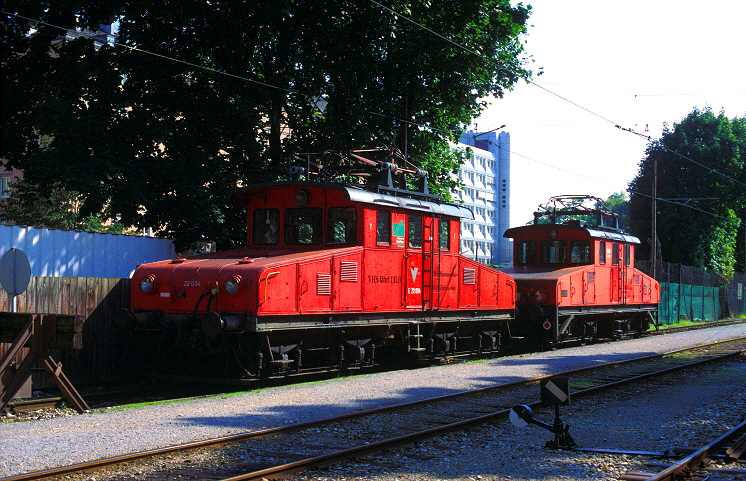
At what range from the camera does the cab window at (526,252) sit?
80.1 feet

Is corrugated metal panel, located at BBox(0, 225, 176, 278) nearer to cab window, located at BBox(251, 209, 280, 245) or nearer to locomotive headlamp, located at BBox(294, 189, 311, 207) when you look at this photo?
cab window, located at BBox(251, 209, 280, 245)

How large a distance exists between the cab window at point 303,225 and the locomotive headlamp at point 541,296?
8793 millimetres

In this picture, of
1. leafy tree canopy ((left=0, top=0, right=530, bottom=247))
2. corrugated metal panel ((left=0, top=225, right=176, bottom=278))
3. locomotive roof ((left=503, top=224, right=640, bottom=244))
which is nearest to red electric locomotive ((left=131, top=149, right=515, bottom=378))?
leafy tree canopy ((left=0, top=0, right=530, bottom=247))

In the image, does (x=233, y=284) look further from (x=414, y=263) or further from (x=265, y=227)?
(x=414, y=263)

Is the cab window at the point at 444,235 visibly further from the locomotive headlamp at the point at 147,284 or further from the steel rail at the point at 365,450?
the locomotive headlamp at the point at 147,284

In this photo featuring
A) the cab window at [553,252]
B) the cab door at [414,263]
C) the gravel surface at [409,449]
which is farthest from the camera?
the cab window at [553,252]

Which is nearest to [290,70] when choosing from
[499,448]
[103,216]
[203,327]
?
[103,216]

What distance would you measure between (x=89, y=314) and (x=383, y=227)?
A: 5.80 meters

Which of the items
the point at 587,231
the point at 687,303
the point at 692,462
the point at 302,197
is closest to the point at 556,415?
the point at 692,462

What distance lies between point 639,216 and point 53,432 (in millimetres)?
50860

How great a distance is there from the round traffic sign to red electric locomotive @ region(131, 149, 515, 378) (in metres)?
2.18

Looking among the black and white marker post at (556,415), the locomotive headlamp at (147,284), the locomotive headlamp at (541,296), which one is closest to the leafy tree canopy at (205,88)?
the locomotive headlamp at (147,284)

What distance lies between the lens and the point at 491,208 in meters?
114

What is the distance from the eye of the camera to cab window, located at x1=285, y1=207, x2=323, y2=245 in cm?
1489
